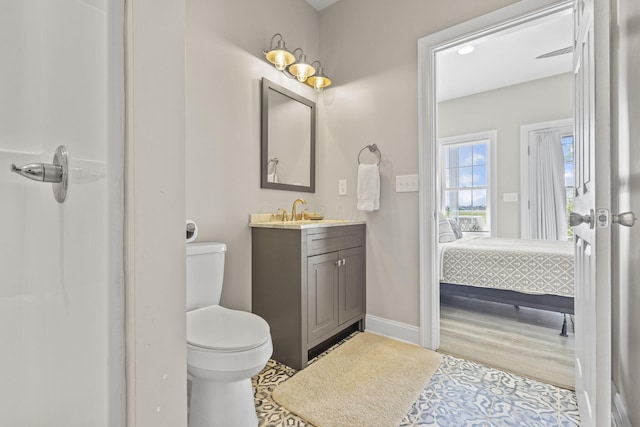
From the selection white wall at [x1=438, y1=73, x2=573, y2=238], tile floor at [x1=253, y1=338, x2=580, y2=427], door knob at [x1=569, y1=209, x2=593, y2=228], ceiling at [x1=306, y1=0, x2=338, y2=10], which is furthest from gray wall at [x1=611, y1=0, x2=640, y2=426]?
white wall at [x1=438, y1=73, x2=573, y2=238]

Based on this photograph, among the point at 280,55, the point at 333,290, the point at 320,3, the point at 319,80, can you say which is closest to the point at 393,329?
the point at 333,290

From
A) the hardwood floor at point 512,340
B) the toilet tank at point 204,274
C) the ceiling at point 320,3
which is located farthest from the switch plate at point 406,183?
the ceiling at point 320,3

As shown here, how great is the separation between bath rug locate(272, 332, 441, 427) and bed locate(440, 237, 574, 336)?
0.98 meters

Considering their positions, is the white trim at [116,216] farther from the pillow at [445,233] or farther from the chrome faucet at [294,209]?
the pillow at [445,233]

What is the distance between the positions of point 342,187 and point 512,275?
62.9 inches

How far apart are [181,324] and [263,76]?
83.1 inches

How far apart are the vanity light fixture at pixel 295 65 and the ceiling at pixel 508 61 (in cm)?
124

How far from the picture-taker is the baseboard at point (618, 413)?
1227 mm

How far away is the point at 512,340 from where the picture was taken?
89.5 inches

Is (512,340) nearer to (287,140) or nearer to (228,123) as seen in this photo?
(287,140)

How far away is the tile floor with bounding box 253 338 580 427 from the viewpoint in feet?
4.59

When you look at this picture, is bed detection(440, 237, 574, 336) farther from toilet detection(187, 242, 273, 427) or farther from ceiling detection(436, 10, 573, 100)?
toilet detection(187, 242, 273, 427)

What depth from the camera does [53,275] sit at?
61 centimetres

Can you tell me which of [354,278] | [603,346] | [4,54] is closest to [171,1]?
[4,54]
